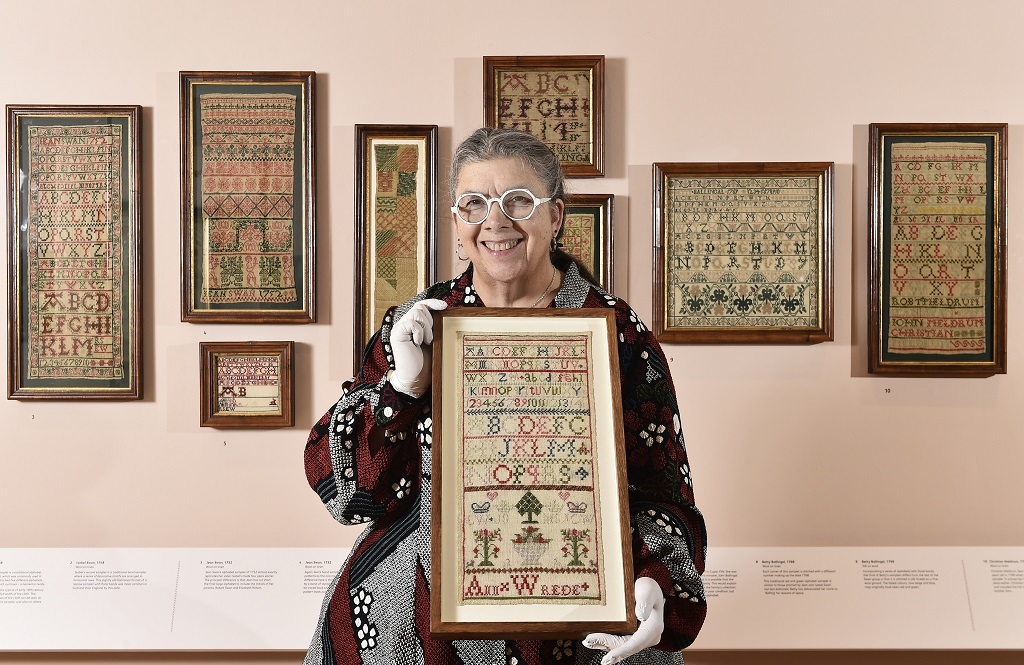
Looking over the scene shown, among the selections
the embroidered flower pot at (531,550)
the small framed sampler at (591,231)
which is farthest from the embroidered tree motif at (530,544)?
the small framed sampler at (591,231)

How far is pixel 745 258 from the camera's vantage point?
2107 mm

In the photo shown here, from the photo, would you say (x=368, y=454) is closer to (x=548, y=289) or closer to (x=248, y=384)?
(x=548, y=289)

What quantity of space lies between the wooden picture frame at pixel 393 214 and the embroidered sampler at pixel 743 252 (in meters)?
0.62

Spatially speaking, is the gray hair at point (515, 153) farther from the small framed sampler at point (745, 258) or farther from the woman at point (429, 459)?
the small framed sampler at point (745, 258)

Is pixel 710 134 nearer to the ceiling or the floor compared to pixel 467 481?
nearer to the ceiling

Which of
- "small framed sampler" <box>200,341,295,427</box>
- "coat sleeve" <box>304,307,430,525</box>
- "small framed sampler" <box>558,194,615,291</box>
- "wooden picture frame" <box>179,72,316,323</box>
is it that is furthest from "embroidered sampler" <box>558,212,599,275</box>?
"coat sleeve" <box>304,307,430,525</box>

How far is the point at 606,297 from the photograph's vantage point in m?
1.34

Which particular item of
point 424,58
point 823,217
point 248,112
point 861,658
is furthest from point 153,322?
point 861,658

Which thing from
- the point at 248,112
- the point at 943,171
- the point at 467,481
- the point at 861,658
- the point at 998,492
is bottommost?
the point at 861,658

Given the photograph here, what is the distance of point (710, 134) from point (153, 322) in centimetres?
152

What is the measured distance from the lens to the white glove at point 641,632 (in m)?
1.05

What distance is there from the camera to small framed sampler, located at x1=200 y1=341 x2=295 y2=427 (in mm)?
2107

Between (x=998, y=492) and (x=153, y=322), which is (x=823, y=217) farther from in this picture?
(x=153, y=322)

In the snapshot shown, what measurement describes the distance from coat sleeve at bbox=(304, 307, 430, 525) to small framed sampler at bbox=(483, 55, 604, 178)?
3.30ft
